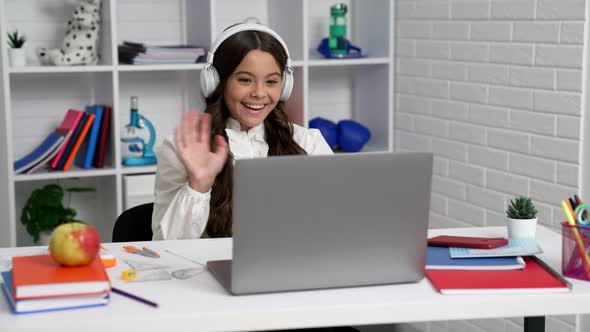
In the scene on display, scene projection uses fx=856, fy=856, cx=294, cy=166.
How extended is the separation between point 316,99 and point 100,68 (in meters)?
1.15

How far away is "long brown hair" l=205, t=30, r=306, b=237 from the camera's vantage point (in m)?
2.27

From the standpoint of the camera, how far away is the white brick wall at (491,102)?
2930 millimetres

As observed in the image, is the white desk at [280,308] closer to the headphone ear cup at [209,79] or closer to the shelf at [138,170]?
the headphone ear cup at [209,79]

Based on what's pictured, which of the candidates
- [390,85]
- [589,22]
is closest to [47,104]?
[390,85]

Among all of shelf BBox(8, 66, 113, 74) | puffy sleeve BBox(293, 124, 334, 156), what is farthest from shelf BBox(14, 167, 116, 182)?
puffy sleeve BBox(293, 124, 334, 156)

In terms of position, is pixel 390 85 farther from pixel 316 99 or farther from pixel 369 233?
pixel 369 233

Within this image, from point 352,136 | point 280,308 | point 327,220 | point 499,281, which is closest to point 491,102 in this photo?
point 352,136

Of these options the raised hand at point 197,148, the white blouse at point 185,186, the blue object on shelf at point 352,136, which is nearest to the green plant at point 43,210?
the blue object on shelf at point 352,136

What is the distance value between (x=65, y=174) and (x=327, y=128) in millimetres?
1199

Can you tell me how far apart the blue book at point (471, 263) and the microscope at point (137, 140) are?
2.07 metres

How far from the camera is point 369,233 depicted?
1.57 metres

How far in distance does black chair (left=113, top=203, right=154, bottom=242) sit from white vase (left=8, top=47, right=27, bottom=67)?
1367 mm

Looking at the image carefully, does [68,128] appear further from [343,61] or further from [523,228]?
[523,228]

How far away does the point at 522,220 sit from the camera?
1.91 meters
